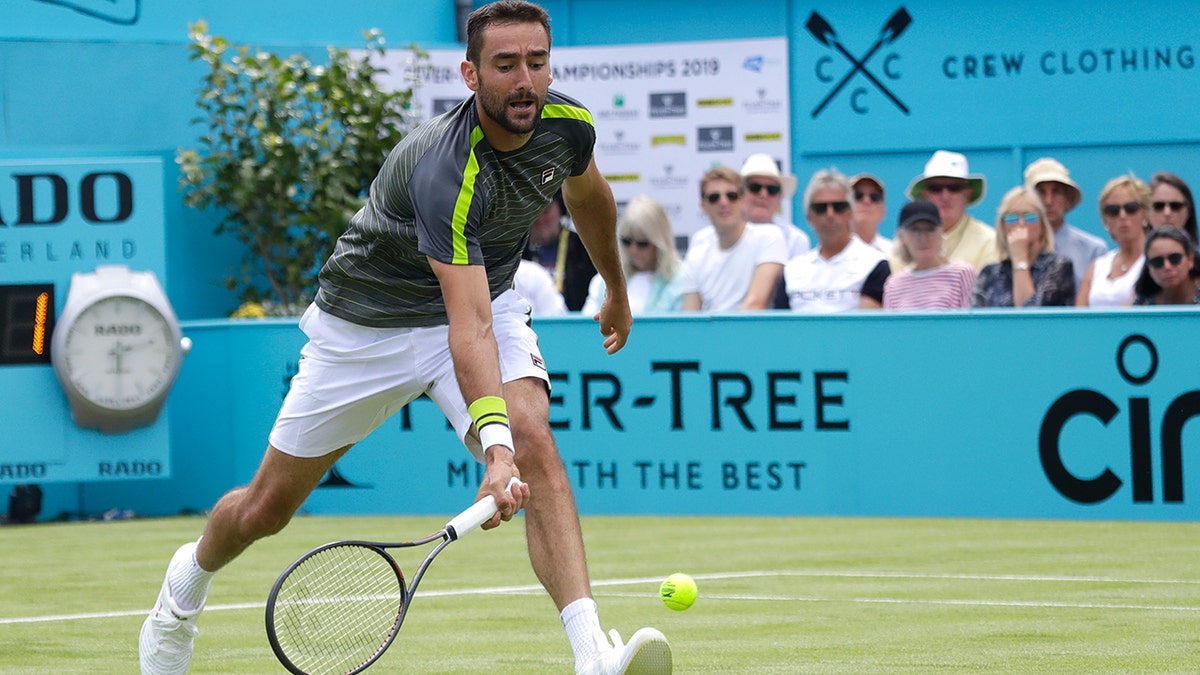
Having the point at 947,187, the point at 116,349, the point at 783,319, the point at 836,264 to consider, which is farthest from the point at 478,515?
the point at 947,187

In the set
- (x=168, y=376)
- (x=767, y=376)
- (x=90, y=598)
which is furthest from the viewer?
(x=168, y=376)

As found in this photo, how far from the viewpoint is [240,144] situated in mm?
14797

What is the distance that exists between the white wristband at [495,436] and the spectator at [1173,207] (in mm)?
7113

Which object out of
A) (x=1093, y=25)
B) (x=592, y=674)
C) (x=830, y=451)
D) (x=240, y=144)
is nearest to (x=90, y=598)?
(x=592, y=674)

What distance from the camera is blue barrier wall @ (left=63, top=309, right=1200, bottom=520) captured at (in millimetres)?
10844

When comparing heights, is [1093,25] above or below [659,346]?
above

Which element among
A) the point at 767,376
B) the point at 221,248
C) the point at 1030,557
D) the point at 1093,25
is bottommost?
the point at 1030,557

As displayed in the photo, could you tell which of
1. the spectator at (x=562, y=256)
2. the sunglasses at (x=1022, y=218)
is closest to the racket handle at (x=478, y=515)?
the sunglasses at (x=1022, y=218)

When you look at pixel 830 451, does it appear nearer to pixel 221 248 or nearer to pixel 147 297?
pixel 147 297

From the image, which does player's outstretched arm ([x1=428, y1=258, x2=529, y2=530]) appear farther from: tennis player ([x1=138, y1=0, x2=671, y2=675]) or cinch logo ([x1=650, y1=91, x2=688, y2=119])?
cinch logo ([x1=650, y1=91, x2=688, y2=119])

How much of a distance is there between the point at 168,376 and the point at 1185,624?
23.5ft

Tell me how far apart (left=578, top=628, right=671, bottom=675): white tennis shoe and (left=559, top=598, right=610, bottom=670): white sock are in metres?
0.06

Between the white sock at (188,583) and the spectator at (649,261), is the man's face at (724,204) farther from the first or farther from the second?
the white sock at (188,583)

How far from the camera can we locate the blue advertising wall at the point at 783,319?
440 inches
